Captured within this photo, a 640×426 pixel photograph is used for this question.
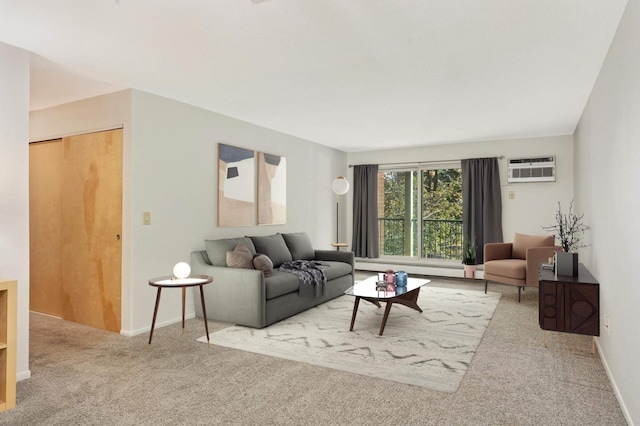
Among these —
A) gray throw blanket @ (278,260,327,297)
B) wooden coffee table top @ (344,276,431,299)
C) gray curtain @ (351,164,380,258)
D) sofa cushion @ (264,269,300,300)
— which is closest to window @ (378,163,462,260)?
gray curtain @ (351,164,380,258)

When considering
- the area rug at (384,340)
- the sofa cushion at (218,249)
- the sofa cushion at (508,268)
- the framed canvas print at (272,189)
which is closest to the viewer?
the area rug at (384,340)

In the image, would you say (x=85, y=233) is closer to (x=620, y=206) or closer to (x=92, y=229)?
(x=92, y=229)

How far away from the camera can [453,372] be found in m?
3.09

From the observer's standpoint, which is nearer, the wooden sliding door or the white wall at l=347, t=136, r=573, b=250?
the wooden sliding door

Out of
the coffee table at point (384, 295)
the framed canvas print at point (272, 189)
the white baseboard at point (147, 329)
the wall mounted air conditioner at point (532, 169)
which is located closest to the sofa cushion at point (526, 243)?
the wall mounted air conditioner at point (532, 169)

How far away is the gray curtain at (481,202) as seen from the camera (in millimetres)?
6996

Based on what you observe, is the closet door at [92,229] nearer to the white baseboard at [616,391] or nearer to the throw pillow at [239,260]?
the throw pillow at [239,260]

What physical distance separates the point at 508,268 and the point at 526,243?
79cm

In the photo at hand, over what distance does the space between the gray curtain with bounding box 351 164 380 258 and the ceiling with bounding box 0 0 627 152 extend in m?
2.99

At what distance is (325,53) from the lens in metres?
3.17

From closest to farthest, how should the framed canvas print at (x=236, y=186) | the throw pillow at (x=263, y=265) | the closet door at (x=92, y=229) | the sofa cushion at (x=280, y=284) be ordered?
the closet door at (x=92, y=229), the sofa cushion at (x=280, y=284), the throw pillow at (x=263, y=265), the framed canvas print at (x=236, y=186)

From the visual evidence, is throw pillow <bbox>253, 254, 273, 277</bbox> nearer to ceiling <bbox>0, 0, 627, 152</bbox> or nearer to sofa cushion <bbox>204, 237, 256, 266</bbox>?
sofa cushion <bbox>204, 237, 256, 266</bbox>

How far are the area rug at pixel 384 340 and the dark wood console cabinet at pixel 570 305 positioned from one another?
2.23ft

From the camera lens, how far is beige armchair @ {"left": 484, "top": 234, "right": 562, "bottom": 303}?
208 inches
